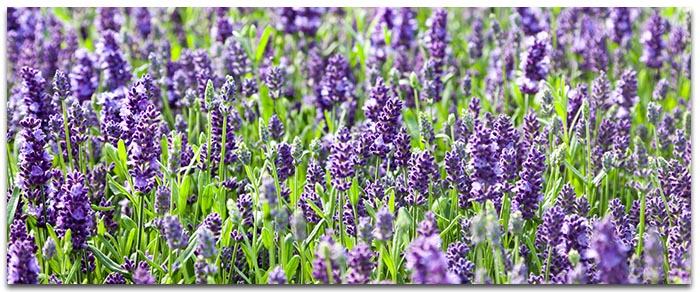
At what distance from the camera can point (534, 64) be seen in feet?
13.5

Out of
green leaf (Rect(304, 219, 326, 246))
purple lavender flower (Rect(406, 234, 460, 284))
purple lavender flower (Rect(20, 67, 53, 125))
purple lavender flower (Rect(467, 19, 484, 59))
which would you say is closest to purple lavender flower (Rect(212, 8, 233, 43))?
purple lavender flower (Rect(467, 19, 484, 59))

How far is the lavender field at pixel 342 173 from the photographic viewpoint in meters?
2.89

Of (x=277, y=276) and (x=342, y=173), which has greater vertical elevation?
(x=342, y=173)

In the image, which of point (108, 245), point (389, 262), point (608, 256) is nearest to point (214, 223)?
point (108, 245)

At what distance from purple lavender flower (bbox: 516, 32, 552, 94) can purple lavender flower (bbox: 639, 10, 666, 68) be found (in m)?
1.12

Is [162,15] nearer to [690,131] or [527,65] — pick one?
[527,65]

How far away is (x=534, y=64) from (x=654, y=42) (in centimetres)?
123

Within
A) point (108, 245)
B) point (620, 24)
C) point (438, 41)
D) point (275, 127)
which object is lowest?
point (108, 245)

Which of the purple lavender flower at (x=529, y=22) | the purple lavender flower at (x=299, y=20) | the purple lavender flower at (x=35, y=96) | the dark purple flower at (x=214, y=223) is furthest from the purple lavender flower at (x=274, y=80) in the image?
→ the purple lavender flower at (x=529, y=22)

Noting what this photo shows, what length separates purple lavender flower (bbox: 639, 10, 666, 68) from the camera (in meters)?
5.02

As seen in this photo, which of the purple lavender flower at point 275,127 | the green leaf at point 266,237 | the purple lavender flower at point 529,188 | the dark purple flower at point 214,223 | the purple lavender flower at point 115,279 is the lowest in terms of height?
the purple lavender flower at point 115,279

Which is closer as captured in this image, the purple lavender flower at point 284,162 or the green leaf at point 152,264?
the green leaf at point 152,264

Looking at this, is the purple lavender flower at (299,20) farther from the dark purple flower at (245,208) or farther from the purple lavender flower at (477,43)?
the dark purple flower at (245,208)

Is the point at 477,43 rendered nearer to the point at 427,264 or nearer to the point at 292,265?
the point at 292,265
